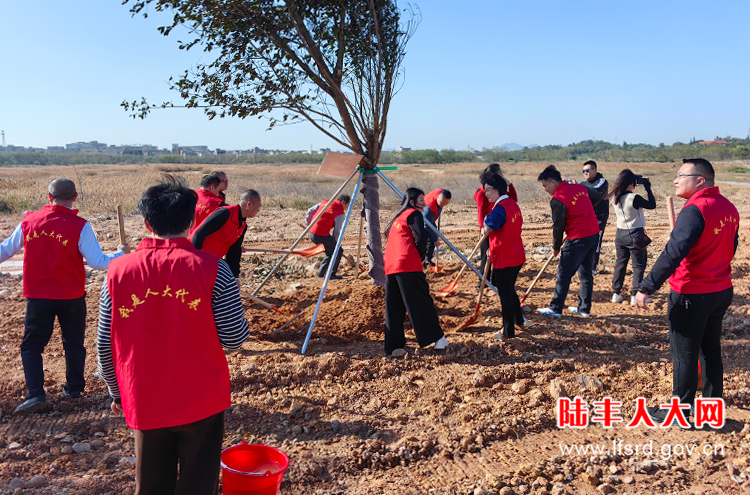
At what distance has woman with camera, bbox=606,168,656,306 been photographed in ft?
20.4

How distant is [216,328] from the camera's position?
2252 millimetres

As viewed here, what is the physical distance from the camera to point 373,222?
6.24 meters

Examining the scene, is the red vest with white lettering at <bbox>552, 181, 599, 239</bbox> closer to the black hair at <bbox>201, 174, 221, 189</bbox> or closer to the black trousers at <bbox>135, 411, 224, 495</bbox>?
the black hair at <bbox>201, 174, 221, 189</bbox>

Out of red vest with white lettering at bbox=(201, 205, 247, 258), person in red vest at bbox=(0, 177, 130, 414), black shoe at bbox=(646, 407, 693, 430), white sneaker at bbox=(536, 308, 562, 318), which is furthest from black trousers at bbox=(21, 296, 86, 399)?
white sneaker at bbox=(536, 308, 562, 318)

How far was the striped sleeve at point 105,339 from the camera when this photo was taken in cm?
221

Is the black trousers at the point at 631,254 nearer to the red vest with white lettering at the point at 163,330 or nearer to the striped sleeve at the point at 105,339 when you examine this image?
the red vest with white lettering at the point at 163,330

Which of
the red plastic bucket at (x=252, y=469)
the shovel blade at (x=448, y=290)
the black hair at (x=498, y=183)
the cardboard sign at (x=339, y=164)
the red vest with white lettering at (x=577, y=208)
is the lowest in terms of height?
the red plastic bucket at (x=252, y=469)

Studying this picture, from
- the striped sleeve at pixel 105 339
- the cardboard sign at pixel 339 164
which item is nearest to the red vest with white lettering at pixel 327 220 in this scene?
the cardboard sign at pixel 339 164

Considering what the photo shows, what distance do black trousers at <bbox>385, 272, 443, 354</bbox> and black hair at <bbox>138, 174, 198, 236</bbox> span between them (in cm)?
285

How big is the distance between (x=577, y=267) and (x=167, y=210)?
189 inches

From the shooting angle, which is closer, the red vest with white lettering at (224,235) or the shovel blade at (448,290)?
the red vest with white lettering at (224,235)

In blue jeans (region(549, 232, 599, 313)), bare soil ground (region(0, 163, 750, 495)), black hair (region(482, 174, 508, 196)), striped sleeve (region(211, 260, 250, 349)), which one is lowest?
bare soil ground (region(0, 163, 750, 495))

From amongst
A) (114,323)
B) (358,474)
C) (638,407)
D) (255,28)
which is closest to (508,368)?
(638,407)

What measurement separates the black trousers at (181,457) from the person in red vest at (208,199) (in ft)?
12.1
